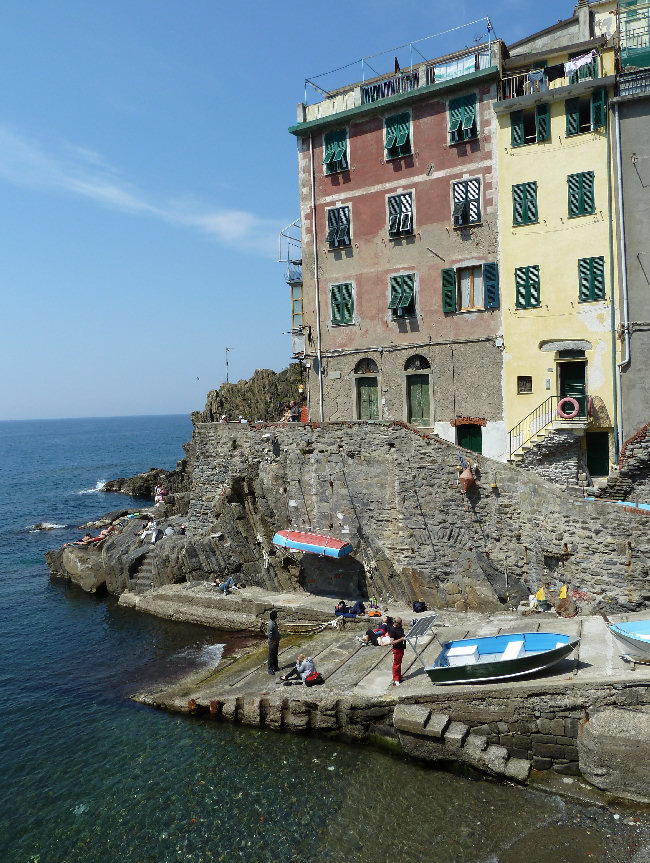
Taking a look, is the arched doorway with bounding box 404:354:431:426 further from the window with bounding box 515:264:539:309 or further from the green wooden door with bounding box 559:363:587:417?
the green wooden door with bounding box 559:363:587:417

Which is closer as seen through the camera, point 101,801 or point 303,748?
point 101,801

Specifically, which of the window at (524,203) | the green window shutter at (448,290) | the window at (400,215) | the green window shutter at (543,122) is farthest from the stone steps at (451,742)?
the green window shutter at (543,122)

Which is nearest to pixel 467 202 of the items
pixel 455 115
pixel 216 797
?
pixel 455 115

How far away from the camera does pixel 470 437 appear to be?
2723 cm

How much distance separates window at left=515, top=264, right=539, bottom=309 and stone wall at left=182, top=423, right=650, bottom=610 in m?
7.40

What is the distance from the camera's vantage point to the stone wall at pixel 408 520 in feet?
64.1

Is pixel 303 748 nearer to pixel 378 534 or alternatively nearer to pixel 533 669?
pixel 533 669

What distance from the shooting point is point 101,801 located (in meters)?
15.0

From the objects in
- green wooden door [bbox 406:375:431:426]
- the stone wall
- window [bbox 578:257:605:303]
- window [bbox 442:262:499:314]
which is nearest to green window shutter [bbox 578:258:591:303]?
window [bbox 578:257:605:303]

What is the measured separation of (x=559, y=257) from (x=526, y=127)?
5717mm

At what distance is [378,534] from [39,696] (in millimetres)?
13179

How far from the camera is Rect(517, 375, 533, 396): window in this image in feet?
84.2

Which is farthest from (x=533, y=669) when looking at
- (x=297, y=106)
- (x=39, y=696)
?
(x=297, y=106)

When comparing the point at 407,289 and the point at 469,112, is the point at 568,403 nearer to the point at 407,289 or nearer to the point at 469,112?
the point at 407,289
